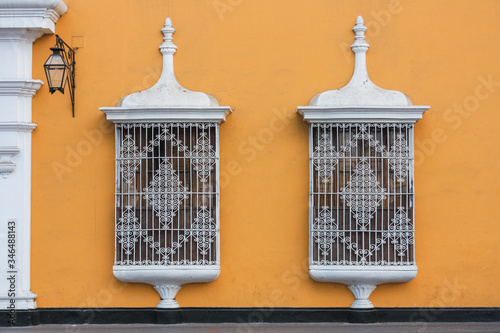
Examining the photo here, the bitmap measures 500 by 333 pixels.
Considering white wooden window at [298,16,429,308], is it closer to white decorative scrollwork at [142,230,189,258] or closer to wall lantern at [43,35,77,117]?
white decorative scrollwork at [142,230,189,258]

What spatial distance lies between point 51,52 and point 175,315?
3.30m

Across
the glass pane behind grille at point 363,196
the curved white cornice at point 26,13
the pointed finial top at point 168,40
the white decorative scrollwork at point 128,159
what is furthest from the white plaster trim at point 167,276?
the curved white cornice at point 26,13

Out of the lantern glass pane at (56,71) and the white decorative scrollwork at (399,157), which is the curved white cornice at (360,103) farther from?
the lantern glass pane at (56,71)

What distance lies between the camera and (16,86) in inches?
335

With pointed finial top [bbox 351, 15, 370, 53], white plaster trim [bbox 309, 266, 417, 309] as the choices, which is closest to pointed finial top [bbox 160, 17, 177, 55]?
pointed finial top [bbox 351, 15, 370, 53]

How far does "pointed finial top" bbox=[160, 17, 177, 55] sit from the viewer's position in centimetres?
865

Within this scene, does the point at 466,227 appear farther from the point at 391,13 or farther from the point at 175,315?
the point at 175,315

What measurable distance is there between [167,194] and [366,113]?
2.36 m

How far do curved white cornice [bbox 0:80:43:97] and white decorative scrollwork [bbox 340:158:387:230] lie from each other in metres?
3.68

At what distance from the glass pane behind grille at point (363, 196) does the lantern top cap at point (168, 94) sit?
→ 1.32 meters

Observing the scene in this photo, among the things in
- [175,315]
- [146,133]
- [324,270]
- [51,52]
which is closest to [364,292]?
[324,270]

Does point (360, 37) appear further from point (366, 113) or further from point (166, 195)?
point (166, 195)

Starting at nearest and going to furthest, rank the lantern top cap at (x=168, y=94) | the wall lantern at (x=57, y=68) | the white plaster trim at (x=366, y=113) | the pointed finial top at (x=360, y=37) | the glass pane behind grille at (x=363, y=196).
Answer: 1. the wall lantern at (x=57, y=68)
2. the white plaster trim at (x=366, y=113)
3. the glass pane behind grille at (x=363, y=196)
4. the lantern top cap at (x=168, y=94)
5. the pointed finial top at (x=360, y=37)

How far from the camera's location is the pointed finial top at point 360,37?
28.1 ft
